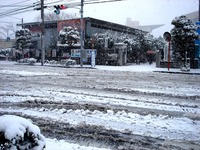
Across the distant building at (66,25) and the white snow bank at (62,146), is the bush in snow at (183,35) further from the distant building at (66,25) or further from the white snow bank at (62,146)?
the white snow bank at (62,146)

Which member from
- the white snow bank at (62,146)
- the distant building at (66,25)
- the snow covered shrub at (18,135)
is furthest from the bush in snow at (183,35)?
the snow covered shrub at (18,135)

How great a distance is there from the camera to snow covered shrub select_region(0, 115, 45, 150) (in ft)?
6.06

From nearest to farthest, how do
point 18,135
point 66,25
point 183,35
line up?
point 18,135 → point 183,35 → point 66,25

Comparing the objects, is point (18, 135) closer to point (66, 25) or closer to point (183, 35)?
point (183, 35)

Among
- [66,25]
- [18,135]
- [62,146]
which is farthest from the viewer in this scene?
[66,25]

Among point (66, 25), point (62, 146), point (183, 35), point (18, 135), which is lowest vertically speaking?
point (62, 146)

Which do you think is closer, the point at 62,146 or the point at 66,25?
the point at 62,146

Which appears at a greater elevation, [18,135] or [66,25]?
[66,25]

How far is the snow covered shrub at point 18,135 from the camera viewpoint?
6.06 ft

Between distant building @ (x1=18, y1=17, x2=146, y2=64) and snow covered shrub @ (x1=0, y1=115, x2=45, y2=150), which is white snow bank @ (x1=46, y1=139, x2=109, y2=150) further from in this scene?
distant building @ (x1=18, y1=17, x2=146, y2=64)

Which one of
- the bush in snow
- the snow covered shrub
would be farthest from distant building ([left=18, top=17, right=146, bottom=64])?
the snow covered shrub

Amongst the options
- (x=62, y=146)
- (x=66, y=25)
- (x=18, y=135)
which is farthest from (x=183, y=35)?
(x=66, y=25)

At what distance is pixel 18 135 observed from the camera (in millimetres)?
1897

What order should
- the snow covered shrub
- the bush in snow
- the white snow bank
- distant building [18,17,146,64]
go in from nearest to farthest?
the snow covered shrub < the white snow bank < the bush in snow < distant building [18,17,146,64]
